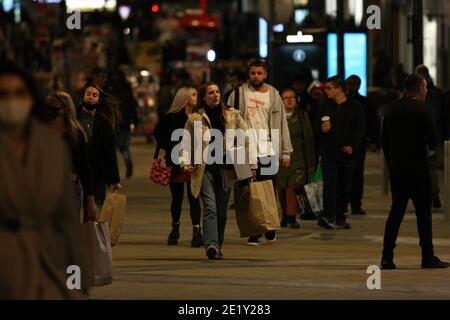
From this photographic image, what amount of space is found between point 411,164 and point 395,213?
1.58ft

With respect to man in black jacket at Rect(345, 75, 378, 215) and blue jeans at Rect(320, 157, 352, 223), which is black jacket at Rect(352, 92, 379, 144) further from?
blue jeans at Rect(320, 157, 352, 223)

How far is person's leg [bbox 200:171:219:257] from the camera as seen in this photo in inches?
574

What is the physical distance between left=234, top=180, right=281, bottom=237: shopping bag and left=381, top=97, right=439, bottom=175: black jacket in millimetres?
1879

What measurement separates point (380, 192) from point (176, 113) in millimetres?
7458

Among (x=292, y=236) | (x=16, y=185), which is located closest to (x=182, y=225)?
(x=292, y=236)

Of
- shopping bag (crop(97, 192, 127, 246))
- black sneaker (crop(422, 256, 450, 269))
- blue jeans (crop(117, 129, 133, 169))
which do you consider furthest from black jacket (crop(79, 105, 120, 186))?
blue jeans (crop(117, 129, 133, 169))

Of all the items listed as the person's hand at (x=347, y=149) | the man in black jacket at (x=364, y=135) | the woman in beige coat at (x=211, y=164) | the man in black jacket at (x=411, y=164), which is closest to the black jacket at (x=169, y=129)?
the woman in beige coat at (x=211, y=164)

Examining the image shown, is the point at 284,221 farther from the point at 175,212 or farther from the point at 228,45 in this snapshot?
the point at 228,45

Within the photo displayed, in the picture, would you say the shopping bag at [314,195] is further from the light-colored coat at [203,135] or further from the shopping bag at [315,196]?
the light-colored coat at [203,135]

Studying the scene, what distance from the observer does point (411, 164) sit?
538 inches

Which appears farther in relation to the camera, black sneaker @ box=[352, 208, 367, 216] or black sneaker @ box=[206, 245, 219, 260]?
black sneaker @ box=[352, 208, 367, 216]

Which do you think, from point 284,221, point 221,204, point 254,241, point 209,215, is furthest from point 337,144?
point 209,215

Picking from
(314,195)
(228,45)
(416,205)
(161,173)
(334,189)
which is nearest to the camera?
(416,205)
